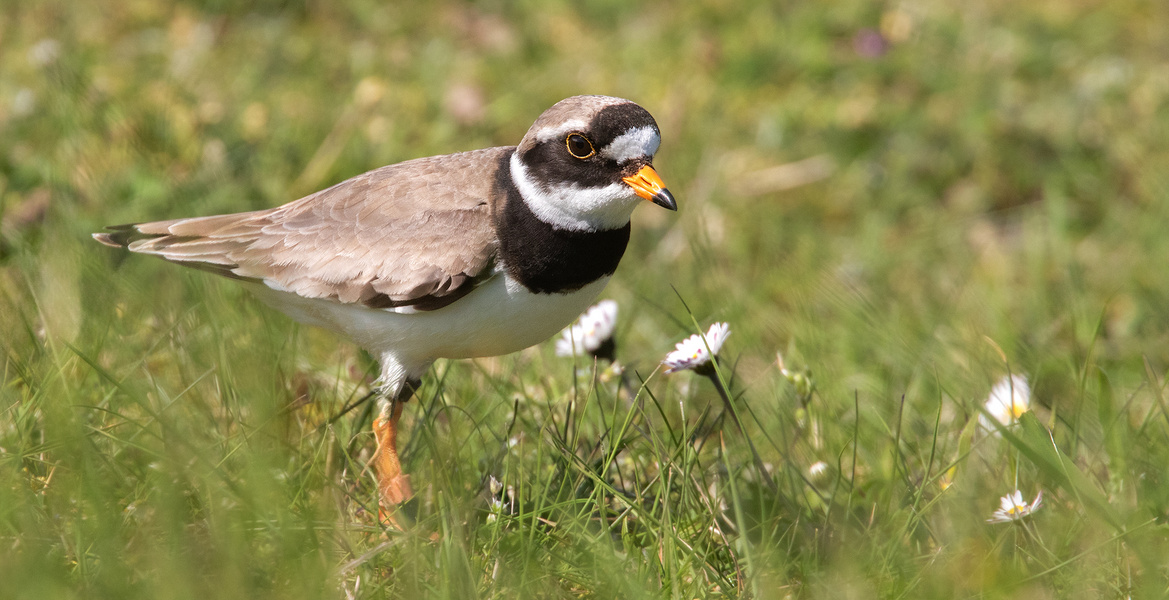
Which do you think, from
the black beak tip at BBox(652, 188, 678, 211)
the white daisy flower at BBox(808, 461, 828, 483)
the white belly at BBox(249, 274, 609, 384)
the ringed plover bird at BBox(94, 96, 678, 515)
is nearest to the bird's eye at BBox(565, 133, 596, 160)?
the ringed plover bird at BBox(94, 96, 678, 515)

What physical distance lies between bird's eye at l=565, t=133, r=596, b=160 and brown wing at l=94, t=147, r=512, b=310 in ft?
1.20

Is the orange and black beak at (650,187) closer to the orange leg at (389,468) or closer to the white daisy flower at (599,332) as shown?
the white daisy flower at (599,332)

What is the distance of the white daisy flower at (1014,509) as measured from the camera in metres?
3.26

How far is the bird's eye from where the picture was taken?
363 cm

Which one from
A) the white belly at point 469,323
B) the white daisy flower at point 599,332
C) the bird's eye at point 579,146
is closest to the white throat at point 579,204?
the bird's eye at point 579,146

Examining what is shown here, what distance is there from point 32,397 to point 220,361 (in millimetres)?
605

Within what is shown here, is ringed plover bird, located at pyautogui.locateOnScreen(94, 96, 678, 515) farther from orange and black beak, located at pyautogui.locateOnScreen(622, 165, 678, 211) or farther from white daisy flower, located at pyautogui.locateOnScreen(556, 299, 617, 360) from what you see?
white daisy flower, located at pyautogui.locateOnScreen(556, 299, 617, 360)

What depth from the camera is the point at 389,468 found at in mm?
3668

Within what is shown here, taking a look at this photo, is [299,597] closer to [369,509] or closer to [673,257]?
[369,509]

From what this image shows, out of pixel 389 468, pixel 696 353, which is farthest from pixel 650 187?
pixel 389 468

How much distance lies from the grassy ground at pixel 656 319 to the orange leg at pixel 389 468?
9cm

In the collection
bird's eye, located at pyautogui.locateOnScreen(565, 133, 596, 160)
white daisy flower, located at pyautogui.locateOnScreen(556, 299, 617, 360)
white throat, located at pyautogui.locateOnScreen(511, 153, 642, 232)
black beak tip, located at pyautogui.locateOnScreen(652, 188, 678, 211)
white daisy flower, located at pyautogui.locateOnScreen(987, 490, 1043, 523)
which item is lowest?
white daisy flower, located at pyautogui.locateOnScreen(987, 490, 1043, 523)

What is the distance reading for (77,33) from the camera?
22.8 feet

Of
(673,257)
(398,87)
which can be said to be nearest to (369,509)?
(673,257)
